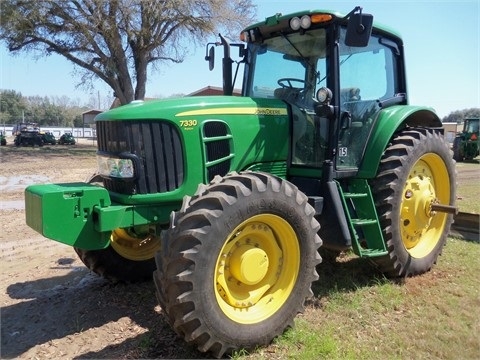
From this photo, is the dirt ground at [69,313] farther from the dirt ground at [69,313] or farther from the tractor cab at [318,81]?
the tractor cab at [318,81]

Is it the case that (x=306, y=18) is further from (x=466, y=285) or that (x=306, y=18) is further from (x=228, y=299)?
(x=466, y=285)

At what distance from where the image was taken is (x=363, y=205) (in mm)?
4363

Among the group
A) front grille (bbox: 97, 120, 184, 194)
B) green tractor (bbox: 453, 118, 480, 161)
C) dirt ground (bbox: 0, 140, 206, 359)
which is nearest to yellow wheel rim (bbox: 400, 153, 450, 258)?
front grille (bbox: 97, 120, 184, 194)

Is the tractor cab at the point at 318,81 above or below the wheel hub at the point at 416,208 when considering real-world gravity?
above

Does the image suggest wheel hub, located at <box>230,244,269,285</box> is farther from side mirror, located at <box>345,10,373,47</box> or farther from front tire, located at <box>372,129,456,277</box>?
side mirror, located at <box>345,10,373,47</box>

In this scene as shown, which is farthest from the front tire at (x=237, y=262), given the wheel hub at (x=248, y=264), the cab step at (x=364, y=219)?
the cab step at (x=364, y=219)

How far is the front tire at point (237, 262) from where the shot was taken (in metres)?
2.95

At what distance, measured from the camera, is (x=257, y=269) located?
3.33 metres

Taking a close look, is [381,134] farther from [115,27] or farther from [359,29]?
[115,27]

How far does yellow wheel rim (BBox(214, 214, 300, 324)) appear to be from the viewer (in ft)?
10.7

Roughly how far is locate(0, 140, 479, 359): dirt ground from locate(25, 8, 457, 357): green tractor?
32 cm

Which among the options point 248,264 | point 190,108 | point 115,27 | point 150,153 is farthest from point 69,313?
point 115,27

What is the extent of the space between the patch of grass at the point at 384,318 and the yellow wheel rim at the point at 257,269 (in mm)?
297

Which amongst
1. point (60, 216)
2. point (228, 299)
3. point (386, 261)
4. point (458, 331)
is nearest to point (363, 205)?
point (386, 261)
